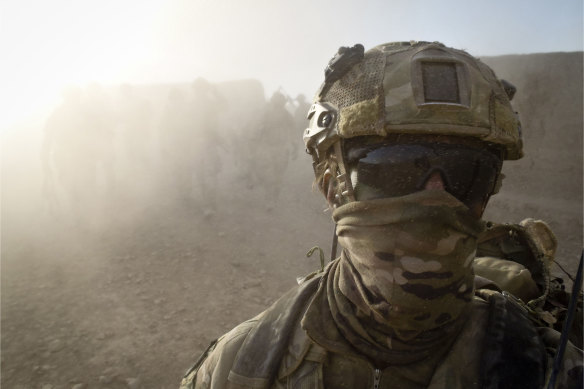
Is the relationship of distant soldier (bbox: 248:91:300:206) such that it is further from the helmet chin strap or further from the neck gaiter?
the neck gaiter

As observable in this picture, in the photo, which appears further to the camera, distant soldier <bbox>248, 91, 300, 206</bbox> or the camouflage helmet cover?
distant soldier <bbox>248, 91, 300, 206</bbox>

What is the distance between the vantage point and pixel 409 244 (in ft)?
4.45

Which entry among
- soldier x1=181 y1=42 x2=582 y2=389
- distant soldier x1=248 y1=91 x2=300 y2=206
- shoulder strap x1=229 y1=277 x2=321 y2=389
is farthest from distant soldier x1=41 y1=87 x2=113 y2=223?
soldier x1=181 y1=42 x2=582 y2=389

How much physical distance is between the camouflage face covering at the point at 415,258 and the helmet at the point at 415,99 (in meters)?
0.25

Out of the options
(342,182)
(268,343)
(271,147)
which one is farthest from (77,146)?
(342,182)

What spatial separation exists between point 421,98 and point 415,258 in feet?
2.21

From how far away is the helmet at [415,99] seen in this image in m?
1.39

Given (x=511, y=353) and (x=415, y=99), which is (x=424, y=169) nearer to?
(x=415, y=99)

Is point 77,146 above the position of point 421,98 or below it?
above

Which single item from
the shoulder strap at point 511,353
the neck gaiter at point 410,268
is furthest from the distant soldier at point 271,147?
the shoulder strap at point 511,353

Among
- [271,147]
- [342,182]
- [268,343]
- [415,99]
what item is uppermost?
[415,99]

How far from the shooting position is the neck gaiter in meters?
1.36

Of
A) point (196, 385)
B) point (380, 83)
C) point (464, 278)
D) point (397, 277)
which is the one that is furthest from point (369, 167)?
point (196, 385)

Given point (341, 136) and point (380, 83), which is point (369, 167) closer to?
point (341, 136)
